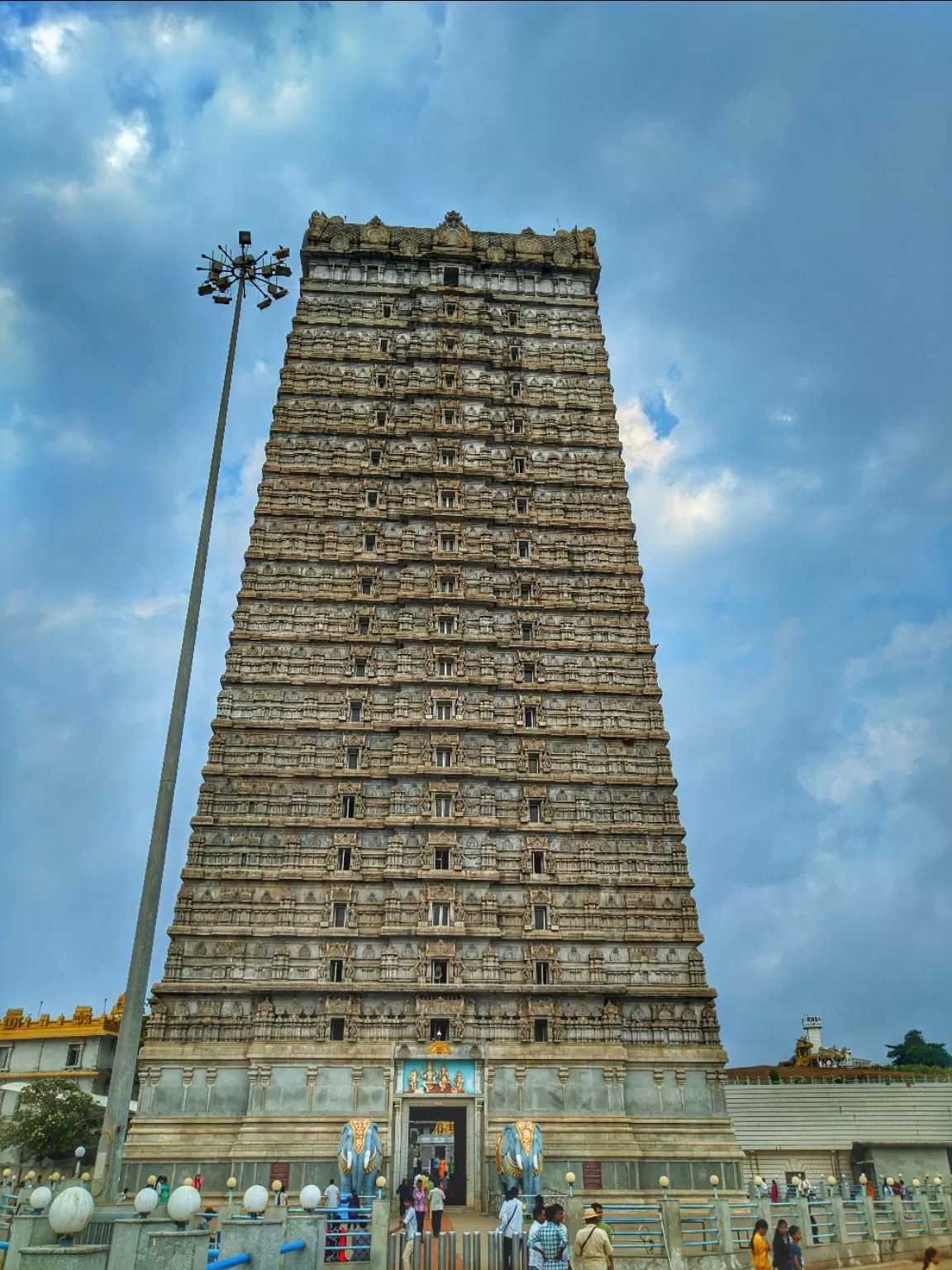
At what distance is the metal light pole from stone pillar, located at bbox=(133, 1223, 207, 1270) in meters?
5.65

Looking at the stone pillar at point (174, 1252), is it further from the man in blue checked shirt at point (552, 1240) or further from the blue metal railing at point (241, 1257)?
the man in blue checked shirt at point (552, 1240)

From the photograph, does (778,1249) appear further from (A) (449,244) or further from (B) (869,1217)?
(A) (449,244)

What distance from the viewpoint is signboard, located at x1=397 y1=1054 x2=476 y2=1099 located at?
118 ft

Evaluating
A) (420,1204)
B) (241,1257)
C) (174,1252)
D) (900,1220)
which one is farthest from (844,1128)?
(174,1252)

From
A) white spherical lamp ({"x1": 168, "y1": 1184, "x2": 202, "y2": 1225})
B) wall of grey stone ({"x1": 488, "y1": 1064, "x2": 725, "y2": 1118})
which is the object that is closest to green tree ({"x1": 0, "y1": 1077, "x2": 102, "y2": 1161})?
wall of grey stone ({"x1": 488, "y1": 1064, "x2": 725, "y2": 1118})

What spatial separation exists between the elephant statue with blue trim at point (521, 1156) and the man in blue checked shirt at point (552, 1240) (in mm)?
15525

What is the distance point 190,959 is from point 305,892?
5.04 metres

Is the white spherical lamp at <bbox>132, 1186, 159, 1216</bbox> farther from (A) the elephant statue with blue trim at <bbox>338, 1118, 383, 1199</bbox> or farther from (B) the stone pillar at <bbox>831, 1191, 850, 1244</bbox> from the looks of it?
(B) the stone pillar at <bbox>831, 1191, 850, 1244</bbox>

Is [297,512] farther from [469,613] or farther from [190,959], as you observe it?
[190,959]

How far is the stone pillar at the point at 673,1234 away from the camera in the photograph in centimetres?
2111

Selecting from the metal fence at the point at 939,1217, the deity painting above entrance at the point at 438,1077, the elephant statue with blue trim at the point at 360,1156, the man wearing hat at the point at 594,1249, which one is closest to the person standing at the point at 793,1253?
the man wearing hat at the point at 594,1249

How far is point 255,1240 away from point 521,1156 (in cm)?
1856

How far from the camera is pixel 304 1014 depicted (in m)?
37.1

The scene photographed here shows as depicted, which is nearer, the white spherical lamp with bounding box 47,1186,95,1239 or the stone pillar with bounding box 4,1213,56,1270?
the white spherical lamp with bounding box 47,1186,95,1239
